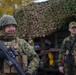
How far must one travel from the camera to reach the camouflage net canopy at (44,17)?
998cm

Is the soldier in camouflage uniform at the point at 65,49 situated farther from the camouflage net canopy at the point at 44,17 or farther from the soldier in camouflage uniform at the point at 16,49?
the camouflage net canopy at the point at 44,17

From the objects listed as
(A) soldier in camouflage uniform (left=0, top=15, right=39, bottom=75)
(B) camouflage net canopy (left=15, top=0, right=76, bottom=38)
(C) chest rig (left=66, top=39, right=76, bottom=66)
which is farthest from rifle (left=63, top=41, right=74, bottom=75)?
(B) camouflage net canopy (left=15, top=0, right=76, bottom=38)

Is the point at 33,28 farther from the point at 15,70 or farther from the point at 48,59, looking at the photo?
the point at 15,70

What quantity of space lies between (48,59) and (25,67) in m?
6.23

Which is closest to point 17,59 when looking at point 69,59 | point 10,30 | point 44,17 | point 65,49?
point 10,30

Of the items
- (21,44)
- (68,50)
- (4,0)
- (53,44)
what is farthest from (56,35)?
(4,0)

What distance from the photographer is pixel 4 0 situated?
686 inches

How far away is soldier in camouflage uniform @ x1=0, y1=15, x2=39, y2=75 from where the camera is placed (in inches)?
165

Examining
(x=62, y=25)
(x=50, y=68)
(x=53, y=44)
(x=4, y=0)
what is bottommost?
(x=50, y=68)

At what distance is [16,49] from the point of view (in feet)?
14.0

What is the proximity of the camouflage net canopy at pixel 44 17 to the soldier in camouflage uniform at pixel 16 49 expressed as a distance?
5.54 metres

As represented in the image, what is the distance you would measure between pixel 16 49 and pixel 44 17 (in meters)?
6.47

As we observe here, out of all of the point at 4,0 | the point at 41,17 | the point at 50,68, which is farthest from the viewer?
the point at 4,0

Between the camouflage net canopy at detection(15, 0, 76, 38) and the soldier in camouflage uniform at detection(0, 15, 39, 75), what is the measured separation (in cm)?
554
